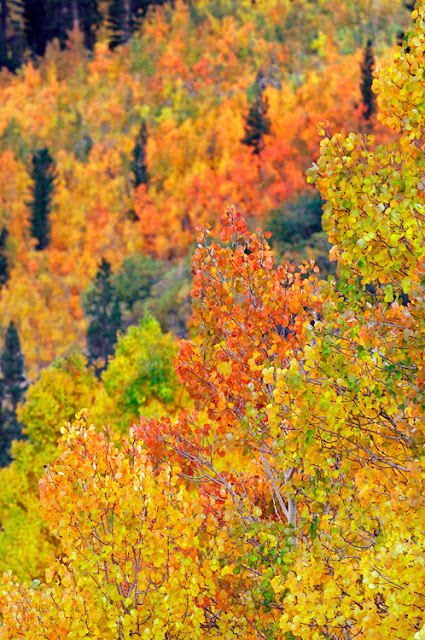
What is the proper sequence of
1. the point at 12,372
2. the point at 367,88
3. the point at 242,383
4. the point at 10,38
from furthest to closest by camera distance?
the point at 10,38 < the point at 367,88 < the point at 12,372 < the point at 242,383

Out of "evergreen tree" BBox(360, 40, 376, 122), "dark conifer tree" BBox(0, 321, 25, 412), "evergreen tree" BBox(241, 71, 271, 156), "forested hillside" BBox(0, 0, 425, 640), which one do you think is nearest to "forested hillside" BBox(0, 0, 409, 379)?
"forested hillside" BBox(0, 0, 425, 640)

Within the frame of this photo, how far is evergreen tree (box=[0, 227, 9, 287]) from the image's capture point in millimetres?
88375

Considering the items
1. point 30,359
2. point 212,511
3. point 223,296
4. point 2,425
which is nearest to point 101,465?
point 212,511

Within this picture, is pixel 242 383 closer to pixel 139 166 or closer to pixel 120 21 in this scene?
pixel 139 166

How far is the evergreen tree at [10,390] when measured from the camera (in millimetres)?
51688

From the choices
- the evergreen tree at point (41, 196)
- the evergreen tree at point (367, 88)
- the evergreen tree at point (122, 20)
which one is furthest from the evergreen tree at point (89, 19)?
the evergreen tree at point (367, 88)

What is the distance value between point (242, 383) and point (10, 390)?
160ft

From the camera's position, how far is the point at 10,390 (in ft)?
190

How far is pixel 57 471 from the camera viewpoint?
420 inches

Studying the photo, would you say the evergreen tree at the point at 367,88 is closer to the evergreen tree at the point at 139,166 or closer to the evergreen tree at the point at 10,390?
the evergreen tree at the point at 139,166

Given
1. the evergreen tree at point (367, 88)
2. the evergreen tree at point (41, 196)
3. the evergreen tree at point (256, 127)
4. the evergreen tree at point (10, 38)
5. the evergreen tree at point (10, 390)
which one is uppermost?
the evergreen tree at point (10, 38)

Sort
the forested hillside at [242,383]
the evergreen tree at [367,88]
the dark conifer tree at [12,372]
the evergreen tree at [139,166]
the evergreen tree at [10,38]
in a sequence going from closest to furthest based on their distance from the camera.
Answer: the forested hillside at [242,383], the dark conifer tree at [12,372], the evergreen tree at [367,88], the evergreen tree at [139,166], the evergreen tree at [10,38]

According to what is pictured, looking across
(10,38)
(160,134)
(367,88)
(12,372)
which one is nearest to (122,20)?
(10,38)

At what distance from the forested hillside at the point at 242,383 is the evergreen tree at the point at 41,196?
248 mm
